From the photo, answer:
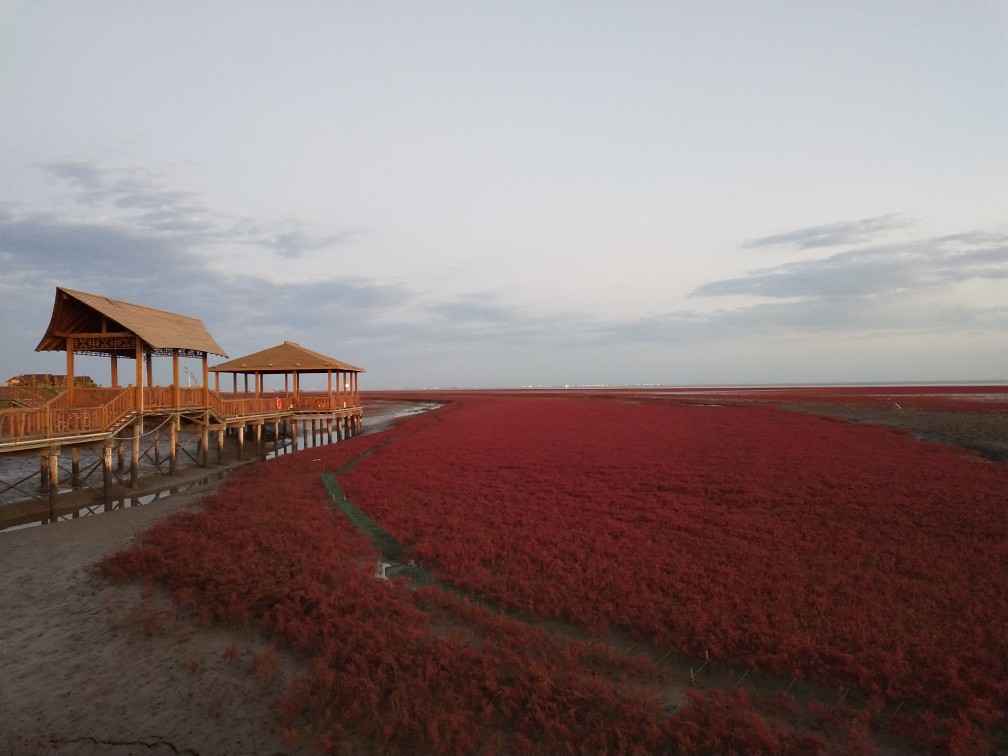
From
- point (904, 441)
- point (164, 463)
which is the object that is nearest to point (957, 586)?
point (904, 441)

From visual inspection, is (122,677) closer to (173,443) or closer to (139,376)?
(139,376)

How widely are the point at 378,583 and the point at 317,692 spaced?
10.5 ft

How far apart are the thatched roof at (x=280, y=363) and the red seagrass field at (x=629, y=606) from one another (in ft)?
51.1

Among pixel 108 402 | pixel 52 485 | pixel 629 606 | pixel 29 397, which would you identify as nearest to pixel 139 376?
pixel 108 402

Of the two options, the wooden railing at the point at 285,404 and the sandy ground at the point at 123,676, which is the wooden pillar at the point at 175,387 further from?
the sandy ground at the point at 123,676

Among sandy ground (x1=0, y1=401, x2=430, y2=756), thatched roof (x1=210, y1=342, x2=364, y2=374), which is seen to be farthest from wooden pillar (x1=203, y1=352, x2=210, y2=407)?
sandy ground (x1=0, y1=401, x2=430, y2=756)

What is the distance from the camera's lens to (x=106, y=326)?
19.9m

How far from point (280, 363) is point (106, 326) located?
1182 centimetres

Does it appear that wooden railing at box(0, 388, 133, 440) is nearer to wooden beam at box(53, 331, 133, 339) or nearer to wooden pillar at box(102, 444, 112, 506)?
wooden pillar at box(102, 444, 112, 506)

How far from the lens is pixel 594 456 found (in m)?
23.0

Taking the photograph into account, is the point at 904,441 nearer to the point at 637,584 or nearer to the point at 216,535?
the point at 637,584

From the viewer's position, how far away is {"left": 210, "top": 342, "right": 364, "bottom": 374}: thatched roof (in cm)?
3147

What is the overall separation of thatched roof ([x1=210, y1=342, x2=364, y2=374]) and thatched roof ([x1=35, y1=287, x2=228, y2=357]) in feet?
29.1

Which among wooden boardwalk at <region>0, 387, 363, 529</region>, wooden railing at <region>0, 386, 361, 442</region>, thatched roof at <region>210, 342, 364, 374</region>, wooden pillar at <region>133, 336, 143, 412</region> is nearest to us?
wooden railing at <region>0, 386, 361, 442</region>
